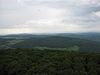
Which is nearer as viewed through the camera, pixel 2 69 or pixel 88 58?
pixel 2 69

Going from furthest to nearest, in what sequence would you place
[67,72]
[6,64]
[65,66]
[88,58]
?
[88,58]
[6,64]
[65,66]
[67,72]

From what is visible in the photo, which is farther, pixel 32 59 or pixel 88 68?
pixel 32 59

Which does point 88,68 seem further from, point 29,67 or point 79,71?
point 29,67

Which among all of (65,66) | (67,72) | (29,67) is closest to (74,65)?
(65,66)

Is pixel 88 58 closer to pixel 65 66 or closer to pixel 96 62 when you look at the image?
pixel 96 62

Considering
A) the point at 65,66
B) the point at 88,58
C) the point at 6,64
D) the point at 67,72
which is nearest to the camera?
the point at 67,72

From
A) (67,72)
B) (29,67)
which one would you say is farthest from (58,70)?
(29,67)

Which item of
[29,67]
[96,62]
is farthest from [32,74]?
[96,62]
